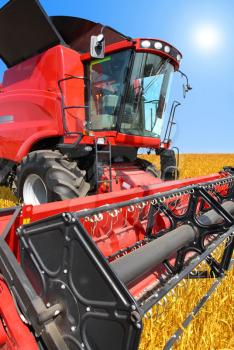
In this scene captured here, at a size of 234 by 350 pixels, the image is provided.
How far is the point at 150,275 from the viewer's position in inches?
79.4

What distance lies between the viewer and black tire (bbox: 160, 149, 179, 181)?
15.8 feet

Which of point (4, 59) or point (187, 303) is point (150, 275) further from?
point (4, 59)

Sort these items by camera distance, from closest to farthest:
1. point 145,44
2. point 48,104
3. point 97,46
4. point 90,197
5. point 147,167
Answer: point 90,197
point 97,46
point 145,44
point 48,104
point 147,167

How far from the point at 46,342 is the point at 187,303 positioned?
3.24 ft

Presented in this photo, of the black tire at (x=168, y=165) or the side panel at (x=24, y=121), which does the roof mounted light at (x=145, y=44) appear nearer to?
the side panel at (x=24, y=121)

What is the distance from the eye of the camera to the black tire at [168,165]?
481 centimetres

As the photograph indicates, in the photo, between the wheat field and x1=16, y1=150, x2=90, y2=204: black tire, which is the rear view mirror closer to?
x1=16, y1=150, x2=90, y2=204: black tire

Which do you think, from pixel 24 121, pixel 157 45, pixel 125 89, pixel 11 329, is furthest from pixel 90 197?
pixel 24 121

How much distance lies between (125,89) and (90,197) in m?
2.05

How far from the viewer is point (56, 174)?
3.05 meters

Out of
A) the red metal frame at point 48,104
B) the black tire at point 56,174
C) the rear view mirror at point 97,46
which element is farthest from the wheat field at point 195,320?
the red metal frame at point 48,104

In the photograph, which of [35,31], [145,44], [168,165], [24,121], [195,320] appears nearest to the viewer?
[195,320]

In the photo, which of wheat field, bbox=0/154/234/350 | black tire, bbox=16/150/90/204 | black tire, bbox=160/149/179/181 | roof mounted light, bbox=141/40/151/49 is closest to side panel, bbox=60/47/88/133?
black tire, bbox=16/150/90/204

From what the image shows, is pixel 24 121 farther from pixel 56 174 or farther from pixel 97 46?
pixel 97 46
